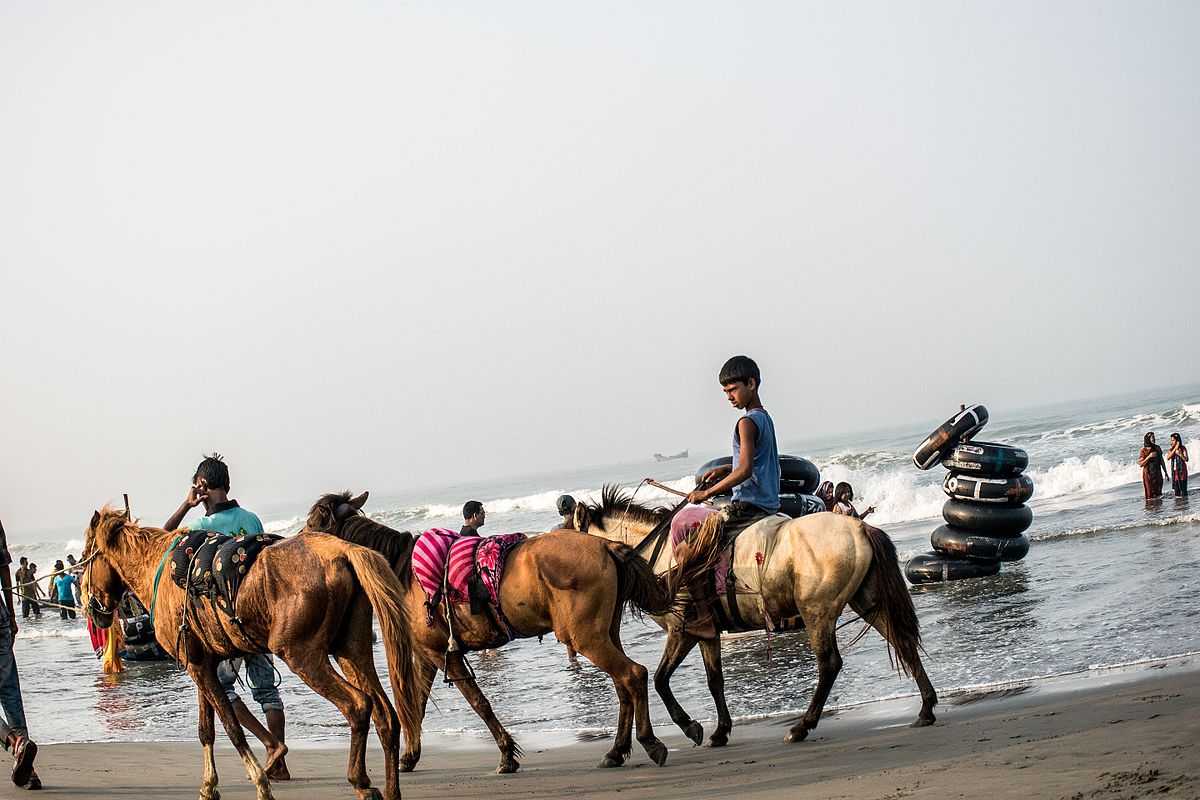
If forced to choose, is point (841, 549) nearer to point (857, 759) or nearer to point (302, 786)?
point (857, 759)

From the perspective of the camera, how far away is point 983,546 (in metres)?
15.4

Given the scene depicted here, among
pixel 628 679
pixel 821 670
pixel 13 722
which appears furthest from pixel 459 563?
pixel 13 722

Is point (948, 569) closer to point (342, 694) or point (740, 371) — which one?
point (740, 371)

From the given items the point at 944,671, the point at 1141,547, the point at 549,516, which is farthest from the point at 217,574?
the point at 549,516

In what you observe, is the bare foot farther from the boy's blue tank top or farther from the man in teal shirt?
the boy's blue tank top

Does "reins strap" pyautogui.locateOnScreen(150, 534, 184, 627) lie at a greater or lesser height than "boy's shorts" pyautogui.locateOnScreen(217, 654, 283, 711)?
greater

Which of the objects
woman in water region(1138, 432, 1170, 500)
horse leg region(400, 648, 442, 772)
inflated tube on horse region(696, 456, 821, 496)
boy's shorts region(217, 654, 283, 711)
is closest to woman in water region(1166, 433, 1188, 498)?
woman in water region(1138, 432, 1170, 500)

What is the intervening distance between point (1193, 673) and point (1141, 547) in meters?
8.94

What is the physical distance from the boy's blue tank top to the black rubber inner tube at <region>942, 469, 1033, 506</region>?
7897mm

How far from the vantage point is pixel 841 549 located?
7836mm

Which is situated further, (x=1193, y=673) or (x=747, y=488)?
(x=747, y=488)

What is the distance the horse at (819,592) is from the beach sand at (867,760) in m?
0.31

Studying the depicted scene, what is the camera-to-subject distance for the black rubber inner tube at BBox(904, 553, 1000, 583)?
15531mm

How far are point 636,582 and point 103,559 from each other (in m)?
3.32
